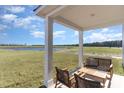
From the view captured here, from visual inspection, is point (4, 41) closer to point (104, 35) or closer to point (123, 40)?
point (104, 35)

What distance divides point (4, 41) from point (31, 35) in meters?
2.09

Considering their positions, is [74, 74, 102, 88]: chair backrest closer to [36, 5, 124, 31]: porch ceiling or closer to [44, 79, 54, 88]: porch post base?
[44, 79, 54, 88]: porch post base

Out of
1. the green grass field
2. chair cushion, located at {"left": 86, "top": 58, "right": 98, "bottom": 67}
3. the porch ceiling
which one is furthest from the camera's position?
the green grass field

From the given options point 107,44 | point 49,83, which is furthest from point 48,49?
point 107,44

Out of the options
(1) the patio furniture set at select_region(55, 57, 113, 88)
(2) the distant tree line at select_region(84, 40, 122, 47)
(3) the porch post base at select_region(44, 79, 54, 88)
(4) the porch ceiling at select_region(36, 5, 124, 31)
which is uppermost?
(4) the porch ceiling at select_region(36, 5, 124, 31)

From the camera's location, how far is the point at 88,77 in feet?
13.1

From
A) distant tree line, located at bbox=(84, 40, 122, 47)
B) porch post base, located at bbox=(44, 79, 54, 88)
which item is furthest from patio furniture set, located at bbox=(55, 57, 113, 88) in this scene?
distant tree line, located at bbox=(84, 40, 122, 47)

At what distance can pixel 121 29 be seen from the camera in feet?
25.0

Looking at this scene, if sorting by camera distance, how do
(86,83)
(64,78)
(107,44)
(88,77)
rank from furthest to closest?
1. (107,44)
2. (88,77)
3. (64,78)
4. (86,83)

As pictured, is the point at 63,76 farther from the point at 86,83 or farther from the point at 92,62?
the point at 92,62

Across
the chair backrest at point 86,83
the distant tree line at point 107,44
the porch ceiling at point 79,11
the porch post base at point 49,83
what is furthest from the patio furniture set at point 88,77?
the distant tree line at point 107,44

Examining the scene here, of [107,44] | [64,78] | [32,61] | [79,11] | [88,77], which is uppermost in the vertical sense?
[79,11]

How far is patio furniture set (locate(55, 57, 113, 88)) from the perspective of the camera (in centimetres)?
259
